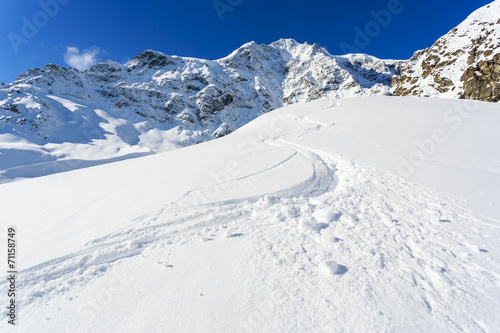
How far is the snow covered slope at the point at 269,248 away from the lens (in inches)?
77.6

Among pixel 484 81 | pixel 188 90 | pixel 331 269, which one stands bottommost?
pixel 331 269

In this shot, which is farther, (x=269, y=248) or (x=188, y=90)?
(x=188, y=90)

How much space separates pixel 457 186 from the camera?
4.30m

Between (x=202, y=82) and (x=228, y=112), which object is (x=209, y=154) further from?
(x=202, y=82)

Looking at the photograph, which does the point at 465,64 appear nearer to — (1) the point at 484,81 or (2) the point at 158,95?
(1) the point at 484,81

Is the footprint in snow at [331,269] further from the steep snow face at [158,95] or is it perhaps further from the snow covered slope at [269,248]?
the steep snow face at [158,95]

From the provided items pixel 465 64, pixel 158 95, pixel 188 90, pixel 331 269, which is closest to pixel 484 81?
pixel 465 64

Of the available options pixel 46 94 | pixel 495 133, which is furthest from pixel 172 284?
pixel 46 94

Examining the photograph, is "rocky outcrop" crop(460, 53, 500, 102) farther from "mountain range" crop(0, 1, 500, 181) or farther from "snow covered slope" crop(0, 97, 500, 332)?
"snow covered slope" crop(0, 97, 500, 332)

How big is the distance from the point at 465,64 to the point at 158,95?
100698 mm

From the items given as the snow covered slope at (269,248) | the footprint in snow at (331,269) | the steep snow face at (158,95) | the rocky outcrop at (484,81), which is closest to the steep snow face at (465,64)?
the rocky outcrop at (484,81)

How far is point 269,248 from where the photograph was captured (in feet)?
9.13

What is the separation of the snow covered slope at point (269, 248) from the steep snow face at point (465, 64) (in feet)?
156

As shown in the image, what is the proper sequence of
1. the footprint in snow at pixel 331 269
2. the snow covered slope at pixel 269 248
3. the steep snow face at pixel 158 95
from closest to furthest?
the snow covered slope at pixel 269 248 → the footprint in snow at pixel 331 269 → the steep snow face at pixel 158 95
